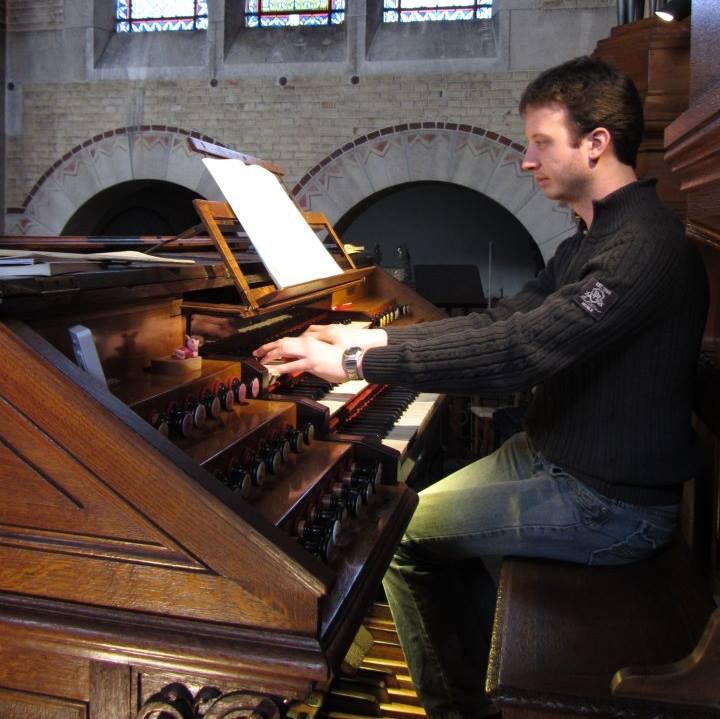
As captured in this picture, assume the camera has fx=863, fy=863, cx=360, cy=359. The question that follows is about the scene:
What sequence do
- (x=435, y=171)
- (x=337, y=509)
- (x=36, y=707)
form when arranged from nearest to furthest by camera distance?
(x=36, y=707) → (x=337, y=509) → (x=435, y=171)

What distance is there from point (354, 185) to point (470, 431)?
2795 mm

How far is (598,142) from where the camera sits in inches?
84.4

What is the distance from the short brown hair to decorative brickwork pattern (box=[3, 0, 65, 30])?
8.19m

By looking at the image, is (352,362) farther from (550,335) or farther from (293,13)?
(293,13)

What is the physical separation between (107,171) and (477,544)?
25.3ft

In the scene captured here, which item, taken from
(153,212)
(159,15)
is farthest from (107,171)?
(153,212)

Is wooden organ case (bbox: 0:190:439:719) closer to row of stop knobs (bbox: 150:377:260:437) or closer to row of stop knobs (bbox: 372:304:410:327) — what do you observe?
row of stop knobs (bbox: 150:377:260:437)

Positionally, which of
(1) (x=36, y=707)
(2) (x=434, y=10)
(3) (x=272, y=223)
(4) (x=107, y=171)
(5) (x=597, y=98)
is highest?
(2) (x=434, y=10)

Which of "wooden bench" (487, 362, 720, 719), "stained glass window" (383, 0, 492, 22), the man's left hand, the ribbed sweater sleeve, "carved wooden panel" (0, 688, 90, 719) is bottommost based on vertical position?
"carved wooden panel" (0, 688, 90, 719)

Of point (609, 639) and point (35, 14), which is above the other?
point (35, 14)

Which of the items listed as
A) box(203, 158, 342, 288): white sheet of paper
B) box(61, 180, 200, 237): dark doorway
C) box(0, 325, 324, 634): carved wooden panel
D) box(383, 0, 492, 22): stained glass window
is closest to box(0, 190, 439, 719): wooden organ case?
box(0, 325, 324, 634): carved wooden panel

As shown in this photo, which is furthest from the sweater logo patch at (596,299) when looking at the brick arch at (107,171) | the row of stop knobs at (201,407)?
the brick arch at (107,171)

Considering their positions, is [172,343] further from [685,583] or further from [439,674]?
[685,583]

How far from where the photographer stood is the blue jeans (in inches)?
84.0
